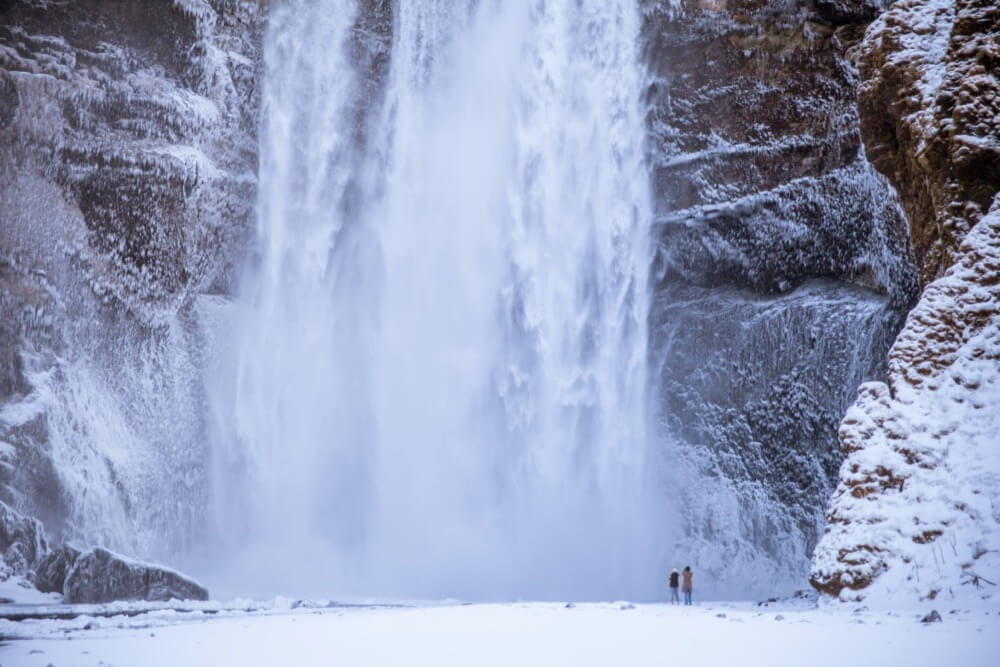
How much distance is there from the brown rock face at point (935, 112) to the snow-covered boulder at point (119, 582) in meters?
13.4

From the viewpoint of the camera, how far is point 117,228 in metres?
22.4

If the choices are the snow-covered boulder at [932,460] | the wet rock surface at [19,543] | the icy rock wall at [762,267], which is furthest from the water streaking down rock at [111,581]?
the icy rock wall at [762,267]

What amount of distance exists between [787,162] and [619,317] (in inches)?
214

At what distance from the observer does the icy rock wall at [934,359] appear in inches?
429

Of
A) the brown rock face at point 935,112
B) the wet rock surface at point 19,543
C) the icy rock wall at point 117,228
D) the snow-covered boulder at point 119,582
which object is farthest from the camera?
the icy rock wall at point 117,228

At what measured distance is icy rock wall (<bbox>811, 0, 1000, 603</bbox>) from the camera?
1090cm

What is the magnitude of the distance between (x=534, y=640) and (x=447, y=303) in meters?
15.8

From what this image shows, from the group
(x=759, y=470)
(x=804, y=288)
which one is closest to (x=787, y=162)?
(x=804, y=288)

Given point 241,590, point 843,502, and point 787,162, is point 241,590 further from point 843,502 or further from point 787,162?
point 787,162

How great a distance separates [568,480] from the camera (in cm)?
2225

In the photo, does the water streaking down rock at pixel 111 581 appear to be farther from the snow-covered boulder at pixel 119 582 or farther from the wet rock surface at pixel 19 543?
the wet rock surface at pixel 19 543

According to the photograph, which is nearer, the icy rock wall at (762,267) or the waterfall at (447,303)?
the icy rock wall at (762,267)

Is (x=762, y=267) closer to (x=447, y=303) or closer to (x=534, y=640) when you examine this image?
(x=447, y=303)

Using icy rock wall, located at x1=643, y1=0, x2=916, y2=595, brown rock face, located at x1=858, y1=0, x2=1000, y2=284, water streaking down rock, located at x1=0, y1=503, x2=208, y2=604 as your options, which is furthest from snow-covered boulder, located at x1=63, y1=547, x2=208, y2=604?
brown rock face, located at x1=858, y1=0, x2=1000, y2=284
